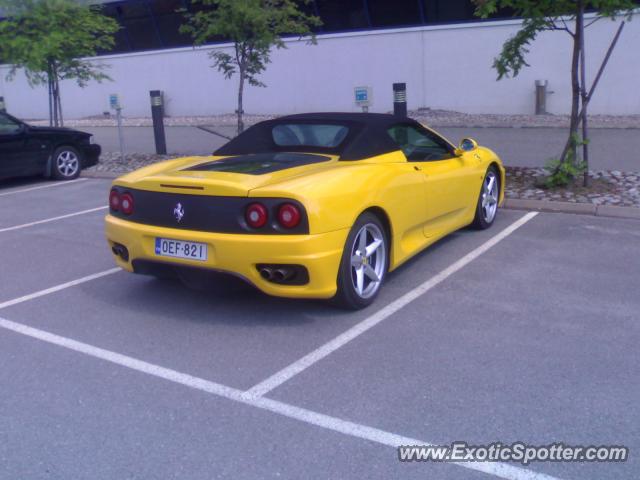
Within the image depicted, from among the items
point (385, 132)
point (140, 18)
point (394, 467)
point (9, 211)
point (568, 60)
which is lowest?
point (394, 467)

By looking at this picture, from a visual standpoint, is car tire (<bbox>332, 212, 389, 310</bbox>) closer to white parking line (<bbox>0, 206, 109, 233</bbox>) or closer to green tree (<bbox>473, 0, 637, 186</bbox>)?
green tree (<bbox>473, 0, 637, 186</bbox>)

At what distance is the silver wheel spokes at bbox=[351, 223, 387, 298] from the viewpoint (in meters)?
5.21

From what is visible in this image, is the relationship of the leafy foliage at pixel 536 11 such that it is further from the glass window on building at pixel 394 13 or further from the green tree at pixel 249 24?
the glass window on building at pixel 394 13

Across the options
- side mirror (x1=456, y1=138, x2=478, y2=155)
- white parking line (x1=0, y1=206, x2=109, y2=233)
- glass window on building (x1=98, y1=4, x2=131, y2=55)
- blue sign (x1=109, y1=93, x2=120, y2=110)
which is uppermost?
glass window on building (x1=98, y1=4, x2=131, y2=55)

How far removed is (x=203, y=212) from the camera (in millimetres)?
4938

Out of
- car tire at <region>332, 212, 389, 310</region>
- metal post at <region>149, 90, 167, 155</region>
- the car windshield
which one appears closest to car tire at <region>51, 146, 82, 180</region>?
the car windshield

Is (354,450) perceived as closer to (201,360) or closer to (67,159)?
(201,360)

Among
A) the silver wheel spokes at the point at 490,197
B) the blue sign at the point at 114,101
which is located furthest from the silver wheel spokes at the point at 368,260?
the blue sign at the point at 114,101

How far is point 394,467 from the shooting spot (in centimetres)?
329

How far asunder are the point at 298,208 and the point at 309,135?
61.6 inches

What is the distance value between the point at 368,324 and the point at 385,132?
1.73 metres

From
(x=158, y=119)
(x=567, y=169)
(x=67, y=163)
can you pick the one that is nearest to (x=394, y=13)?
(x=158, y=119)

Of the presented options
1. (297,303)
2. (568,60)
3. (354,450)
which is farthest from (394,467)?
(568,60)

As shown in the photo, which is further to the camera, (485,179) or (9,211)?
(9,211)
